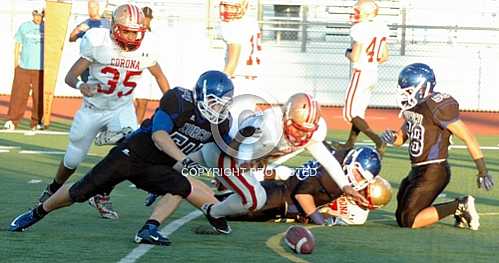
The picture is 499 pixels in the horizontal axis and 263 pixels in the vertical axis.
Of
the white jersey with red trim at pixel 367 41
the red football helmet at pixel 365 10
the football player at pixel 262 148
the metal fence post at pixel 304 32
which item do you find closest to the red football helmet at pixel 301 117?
the football player at pixel 262 148

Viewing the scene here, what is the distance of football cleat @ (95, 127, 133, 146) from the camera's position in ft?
28.2

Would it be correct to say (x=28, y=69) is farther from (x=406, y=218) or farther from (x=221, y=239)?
(x=221, y=239)

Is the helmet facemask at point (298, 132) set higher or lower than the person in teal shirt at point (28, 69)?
higher

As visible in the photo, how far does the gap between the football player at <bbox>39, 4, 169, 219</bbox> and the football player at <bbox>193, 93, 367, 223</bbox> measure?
1.19m

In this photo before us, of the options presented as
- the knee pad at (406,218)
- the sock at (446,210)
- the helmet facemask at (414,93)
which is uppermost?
the helmet facemask at (414,93)

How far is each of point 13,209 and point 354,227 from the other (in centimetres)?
271

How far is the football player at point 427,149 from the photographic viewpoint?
865 cm

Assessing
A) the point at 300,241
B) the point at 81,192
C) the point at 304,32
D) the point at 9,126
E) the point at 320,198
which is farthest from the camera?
the point at 304,32

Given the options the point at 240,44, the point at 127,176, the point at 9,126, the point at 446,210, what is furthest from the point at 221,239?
the point at 9,126

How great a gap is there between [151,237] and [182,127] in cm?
74

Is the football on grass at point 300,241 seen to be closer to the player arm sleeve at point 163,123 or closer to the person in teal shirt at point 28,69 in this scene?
the player arm sleeve at point 163,123

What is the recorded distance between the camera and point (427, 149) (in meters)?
8.77

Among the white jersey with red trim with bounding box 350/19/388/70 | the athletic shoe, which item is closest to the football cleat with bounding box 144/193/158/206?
the white jersey with red trim with bounding box 350/19/388/70

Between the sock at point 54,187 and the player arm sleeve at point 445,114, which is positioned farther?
the sock at point 54,187
